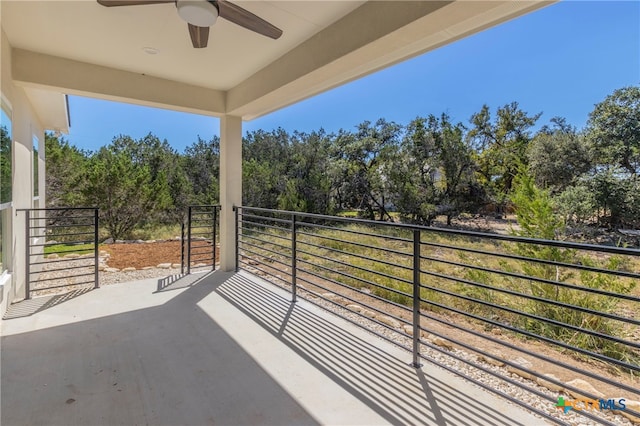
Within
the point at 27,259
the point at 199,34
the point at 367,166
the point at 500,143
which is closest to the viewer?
the point at 199,34

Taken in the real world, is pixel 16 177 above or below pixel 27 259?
above

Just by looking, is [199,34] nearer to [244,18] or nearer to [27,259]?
[244,18]

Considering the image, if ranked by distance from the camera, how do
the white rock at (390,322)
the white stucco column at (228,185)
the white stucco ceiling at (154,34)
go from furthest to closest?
the white stucco column at (228,185) → the white rock at (390,322) → the white stucco ceiling at (154,34)

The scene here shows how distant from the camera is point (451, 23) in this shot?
2012mm

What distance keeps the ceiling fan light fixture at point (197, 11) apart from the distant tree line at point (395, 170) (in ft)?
23.2

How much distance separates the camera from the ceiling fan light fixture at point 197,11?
185cm

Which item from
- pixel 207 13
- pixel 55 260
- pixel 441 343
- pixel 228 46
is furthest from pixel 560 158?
pixel 55 260

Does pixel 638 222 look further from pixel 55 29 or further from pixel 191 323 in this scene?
pixel 55 29

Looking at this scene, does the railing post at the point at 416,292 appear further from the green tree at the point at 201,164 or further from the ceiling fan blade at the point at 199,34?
the green tree at the point at 201,164

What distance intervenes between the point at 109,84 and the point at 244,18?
2.33 metres

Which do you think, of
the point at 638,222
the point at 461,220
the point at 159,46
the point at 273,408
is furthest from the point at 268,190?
the point at 638,222

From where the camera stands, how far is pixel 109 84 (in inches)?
137

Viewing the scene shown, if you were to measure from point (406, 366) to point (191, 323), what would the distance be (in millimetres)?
1803

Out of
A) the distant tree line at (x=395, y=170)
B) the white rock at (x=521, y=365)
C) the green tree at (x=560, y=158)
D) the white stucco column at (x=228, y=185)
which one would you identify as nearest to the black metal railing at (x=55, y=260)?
the white stucco column at (x=228, y=185)
